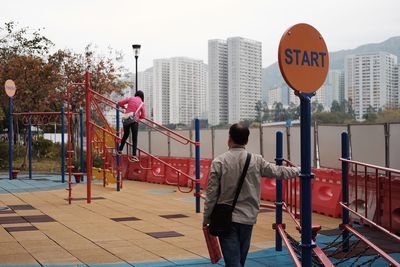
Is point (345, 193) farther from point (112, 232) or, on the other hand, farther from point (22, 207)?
point (22, 207)

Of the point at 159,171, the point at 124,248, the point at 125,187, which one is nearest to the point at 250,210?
the point at 124,248

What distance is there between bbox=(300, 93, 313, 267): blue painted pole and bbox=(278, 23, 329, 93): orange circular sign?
130 mm

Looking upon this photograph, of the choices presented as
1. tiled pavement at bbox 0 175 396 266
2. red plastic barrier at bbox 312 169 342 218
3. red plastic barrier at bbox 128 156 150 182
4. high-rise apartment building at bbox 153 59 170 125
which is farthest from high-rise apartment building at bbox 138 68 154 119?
red plastic barrier at bbox 312 169 342 218

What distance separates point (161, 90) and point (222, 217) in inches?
2277

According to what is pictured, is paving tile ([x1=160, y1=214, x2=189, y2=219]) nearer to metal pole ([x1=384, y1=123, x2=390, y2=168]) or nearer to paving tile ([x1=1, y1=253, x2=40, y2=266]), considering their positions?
paving tile ([x1=1, y1=253, x2=40, y2=266])

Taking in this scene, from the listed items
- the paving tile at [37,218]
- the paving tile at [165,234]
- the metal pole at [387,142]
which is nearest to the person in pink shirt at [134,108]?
the paving tile at [37,218]

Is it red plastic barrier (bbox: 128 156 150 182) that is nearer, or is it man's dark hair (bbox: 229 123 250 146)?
man's dark hair (bbox: 229 123 250 146)

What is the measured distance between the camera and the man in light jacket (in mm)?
4445

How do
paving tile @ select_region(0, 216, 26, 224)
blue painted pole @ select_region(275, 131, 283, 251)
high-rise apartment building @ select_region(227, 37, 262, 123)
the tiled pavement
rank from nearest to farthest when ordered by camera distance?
the tiled pavement → blue painted pole @ select_region(275, 131, 283, 251) → paving tile @ select_region(0, 216, 26, 224) → high-rise apartment building @ select_region(227, 37, 262, 123)

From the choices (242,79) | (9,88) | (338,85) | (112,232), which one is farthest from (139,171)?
(338,85)

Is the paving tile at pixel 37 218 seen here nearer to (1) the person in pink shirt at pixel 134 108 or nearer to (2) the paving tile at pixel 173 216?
(2) the paving tile at pixel 173 216

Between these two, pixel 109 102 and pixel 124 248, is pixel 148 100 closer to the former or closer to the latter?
pixel 109 102

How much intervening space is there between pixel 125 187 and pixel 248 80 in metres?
41.2

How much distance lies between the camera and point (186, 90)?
63.6 metres
